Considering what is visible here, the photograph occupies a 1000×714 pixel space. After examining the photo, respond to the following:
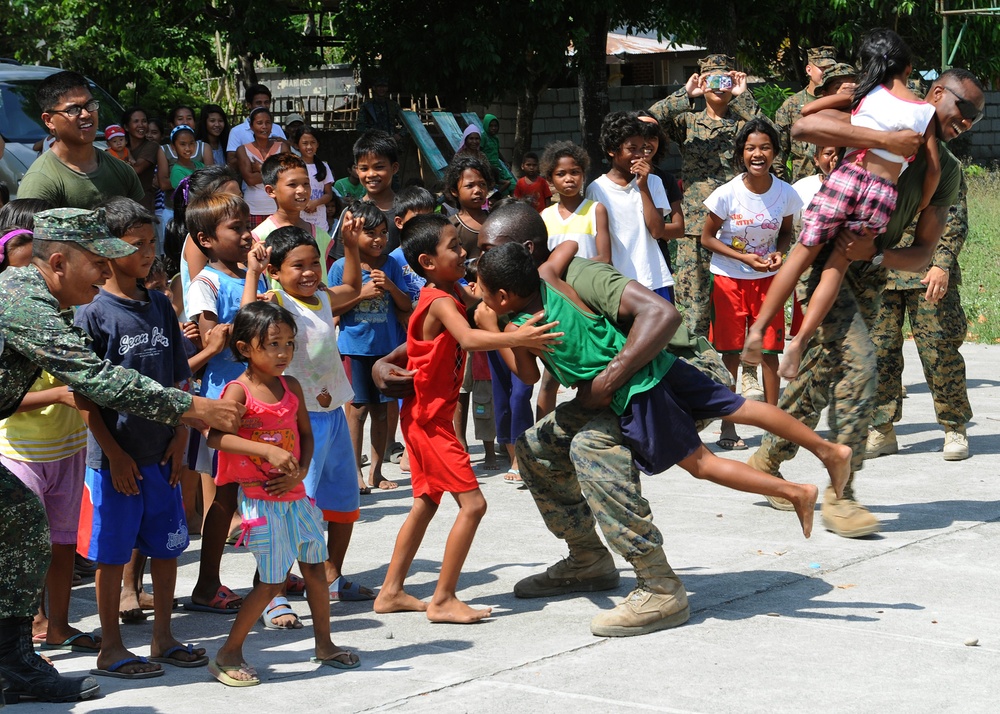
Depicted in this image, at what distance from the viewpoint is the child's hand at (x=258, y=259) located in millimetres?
5254

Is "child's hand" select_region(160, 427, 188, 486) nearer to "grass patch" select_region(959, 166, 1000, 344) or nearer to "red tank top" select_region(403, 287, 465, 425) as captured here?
"red tank top" select_region(403, 287, 465, 425)

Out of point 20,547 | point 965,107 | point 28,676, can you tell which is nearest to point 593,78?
point 965,107

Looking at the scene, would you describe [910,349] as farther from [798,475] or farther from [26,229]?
[26,229]

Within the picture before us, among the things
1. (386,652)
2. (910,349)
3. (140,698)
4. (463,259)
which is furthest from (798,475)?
(910,349)

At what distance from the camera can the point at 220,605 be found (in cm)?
513

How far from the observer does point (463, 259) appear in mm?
5461

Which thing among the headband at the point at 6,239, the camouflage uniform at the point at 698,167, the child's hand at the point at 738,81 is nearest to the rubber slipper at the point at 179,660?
the headband at the point at 6,239

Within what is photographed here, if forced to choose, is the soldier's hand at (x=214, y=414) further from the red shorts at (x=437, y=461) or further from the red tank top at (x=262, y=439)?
the red shorts at (x=437, y=461)

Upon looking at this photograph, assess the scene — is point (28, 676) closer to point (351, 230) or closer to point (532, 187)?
point (351, 230)

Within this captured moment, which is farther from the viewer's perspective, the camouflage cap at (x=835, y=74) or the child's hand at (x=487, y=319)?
the camouflage cap at (x=835, y=74)

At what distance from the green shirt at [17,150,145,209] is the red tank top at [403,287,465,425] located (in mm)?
2366

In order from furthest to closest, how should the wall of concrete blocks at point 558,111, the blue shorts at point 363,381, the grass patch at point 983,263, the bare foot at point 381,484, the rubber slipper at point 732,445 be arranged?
the wall of concrete blocks at point 558,111
the grass patch at point 983,263
the rubber slipper at point 732,445
the bare foot at point 381,484
the blue shorts at point 363,381

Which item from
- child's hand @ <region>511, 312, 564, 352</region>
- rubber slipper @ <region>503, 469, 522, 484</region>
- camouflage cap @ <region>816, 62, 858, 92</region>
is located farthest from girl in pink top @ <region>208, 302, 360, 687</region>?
camouflage cap @ <region>816, 62, 858, 92</region>

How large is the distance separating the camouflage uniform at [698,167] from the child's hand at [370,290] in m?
2.55
